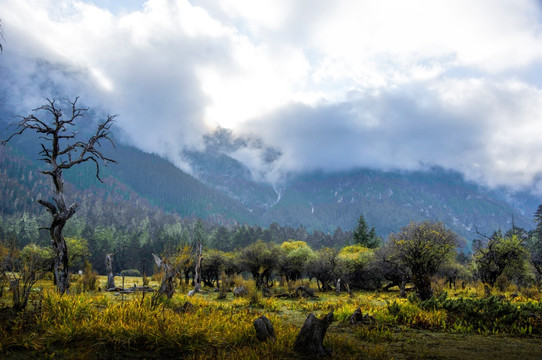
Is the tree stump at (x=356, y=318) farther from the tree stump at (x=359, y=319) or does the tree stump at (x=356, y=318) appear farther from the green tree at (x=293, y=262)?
the green tree at (x=293, y=262)

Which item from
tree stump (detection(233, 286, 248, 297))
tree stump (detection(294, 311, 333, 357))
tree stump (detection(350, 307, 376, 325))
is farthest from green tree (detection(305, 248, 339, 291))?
tree stump (detection(294, 311, 333, 357))

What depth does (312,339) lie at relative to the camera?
8086 mm

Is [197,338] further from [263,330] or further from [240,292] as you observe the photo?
[240,292]

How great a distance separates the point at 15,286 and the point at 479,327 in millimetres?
17870

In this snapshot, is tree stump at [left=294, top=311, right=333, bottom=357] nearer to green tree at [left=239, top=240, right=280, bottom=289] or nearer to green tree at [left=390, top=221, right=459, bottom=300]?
green tree at [left=390, top=221, right=459, bottom=300]

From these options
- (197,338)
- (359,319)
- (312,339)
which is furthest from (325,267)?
(197,338)

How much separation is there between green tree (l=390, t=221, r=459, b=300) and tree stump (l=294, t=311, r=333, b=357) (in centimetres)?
1349

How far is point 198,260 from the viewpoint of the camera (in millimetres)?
31266

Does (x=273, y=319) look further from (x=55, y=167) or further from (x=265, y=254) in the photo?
(x=265, y=254)

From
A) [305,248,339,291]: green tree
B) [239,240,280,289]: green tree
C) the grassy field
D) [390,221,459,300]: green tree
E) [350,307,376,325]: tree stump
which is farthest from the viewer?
[239,240,280,289]: green tree

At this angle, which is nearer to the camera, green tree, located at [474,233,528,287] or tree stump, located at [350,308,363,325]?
tree stump, located at [350,308,363,325]

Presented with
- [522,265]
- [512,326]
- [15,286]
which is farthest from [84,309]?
[522,265]

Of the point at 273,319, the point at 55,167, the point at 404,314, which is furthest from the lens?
the point at 55,167

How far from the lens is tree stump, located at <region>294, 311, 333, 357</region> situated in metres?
7.95
